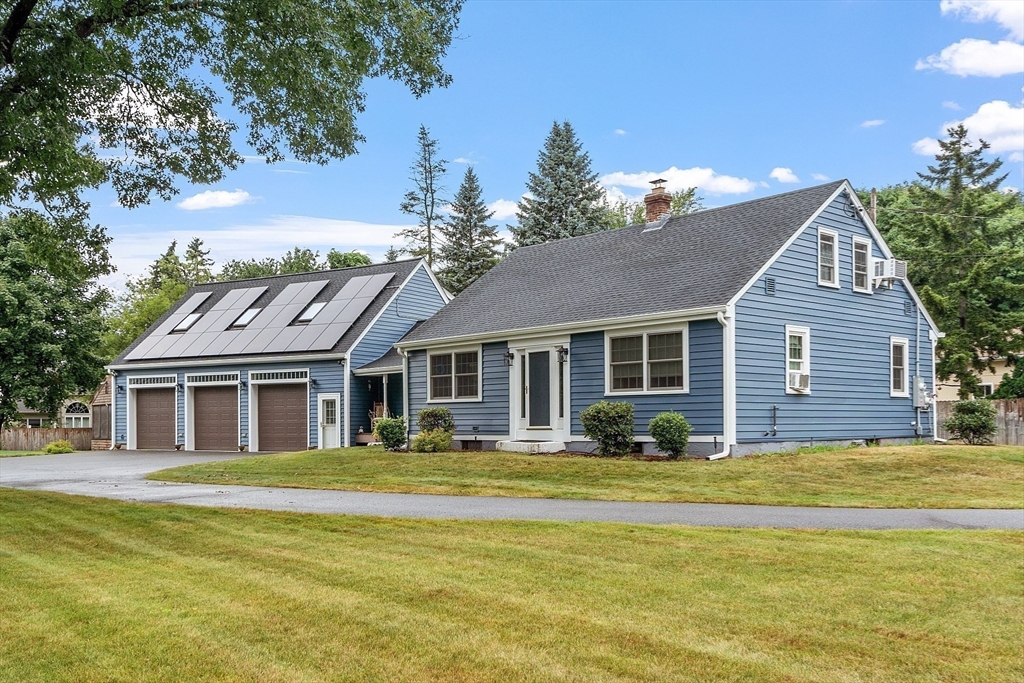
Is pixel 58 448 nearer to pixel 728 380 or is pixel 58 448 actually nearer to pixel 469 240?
pixel 469 240

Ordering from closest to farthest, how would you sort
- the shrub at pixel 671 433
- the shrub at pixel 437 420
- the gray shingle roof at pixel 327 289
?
the shrub at pixel 671 433 < the shrub at pixel 437 420 < the gray shingle roof at pixel 327 289

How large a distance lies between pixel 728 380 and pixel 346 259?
1757 inches

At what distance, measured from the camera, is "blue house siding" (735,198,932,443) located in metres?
19.4

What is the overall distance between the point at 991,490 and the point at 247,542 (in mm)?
11281

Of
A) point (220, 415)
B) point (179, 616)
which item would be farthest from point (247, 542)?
point (220, 415)

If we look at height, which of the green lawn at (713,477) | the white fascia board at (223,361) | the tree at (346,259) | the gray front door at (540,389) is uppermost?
the tree at (346,259)

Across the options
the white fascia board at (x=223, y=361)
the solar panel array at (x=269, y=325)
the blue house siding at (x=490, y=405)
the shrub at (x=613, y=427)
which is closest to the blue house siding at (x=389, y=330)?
the solar panel array at (x=269, y=325)

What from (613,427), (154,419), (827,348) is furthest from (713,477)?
(154,419)

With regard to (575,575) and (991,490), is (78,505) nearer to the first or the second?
(575,575)

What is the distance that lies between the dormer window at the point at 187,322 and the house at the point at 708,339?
42.3ft

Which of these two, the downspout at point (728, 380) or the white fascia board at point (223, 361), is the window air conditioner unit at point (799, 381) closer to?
the downspout at point (728, 380)

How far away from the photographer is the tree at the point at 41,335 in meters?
40.8

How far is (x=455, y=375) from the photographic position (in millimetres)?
24734

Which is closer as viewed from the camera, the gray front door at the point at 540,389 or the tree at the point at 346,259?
the gray front door at the point at 540,389
